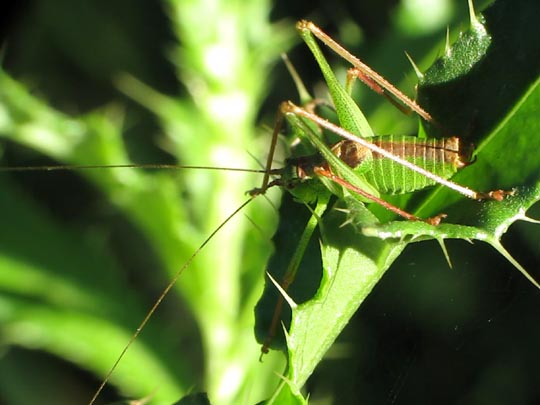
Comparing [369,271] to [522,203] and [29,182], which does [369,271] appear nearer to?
[522,203]

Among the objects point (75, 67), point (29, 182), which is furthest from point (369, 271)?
point (75, 67)

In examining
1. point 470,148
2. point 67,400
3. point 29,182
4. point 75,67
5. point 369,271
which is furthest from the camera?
point 75,67

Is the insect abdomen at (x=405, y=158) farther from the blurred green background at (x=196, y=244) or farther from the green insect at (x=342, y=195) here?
the blurred green background at (x=196, y=244)

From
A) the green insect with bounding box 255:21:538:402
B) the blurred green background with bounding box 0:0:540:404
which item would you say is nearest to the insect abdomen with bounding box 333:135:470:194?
the green insect with bounding box 255:21:538:402

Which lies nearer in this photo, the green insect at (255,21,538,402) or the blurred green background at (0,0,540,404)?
the green insect at (255,21,538,402)

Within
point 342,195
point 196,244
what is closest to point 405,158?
point 342,195

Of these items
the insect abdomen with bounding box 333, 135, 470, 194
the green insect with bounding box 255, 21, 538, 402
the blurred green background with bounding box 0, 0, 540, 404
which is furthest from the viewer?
→ the insect abdomen with bounding box 333, 135, 470, 194

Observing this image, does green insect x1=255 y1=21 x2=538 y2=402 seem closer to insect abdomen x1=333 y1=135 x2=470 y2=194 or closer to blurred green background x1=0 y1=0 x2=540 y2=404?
insect abdomen x1=333 y1=135 x2=470 y2=194
